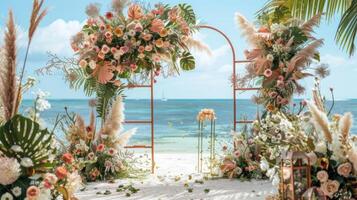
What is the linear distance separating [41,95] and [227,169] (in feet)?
11.5

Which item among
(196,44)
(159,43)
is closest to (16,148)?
(159,43)

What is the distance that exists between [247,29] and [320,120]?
12.5 feet

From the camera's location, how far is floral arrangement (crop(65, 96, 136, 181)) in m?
5.96

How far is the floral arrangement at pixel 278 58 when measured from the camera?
606 cm

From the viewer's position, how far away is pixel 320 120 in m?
2.49

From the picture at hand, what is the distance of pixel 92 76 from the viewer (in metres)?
6.18

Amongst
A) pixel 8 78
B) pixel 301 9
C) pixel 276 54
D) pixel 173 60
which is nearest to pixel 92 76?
pixel 173 60

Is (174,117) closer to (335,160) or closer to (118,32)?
(118,32)

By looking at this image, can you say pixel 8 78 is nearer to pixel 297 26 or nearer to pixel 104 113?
pixel 104 113

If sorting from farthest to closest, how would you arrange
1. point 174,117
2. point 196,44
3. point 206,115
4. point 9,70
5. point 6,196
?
point 174,117
point 196,44
point 206,115
point 6,196
point 9,70

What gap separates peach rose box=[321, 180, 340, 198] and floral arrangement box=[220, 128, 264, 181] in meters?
3.28

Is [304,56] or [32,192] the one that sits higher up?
[304,56]

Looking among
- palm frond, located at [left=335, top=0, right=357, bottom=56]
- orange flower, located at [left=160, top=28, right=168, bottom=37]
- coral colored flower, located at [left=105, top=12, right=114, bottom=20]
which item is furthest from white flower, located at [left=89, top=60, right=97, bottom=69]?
palm frond, located at [left=335, top=0, right=357, bottom=56]

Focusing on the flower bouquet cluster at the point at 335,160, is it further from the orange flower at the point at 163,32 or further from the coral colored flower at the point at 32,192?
the orange flower at the point at 163,32
